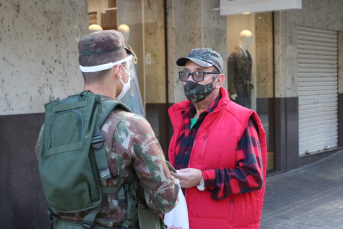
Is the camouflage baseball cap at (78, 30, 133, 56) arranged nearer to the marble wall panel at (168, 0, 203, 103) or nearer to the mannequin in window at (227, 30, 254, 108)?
the marble wall panel at (168, 0, 203, 103)

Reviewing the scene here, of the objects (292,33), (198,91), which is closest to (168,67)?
(292,33)

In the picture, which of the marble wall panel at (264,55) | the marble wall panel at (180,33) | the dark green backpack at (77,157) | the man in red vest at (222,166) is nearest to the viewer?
the dark green backpack at (77,157)

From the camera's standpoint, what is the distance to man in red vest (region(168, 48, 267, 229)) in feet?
10.6

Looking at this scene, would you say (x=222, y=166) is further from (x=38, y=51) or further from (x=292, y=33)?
(x=292, y=33)

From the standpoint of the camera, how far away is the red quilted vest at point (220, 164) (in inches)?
129

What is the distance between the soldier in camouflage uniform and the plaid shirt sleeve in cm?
86

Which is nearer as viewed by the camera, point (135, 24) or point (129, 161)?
point (129, 161)

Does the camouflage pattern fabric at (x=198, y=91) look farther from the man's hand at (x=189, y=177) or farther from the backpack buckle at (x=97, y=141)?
the backpack buckle at (x=97, y=141)

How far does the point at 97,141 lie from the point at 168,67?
6139 mm

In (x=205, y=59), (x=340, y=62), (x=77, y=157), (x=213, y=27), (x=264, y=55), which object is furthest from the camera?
(x=340, y=62)

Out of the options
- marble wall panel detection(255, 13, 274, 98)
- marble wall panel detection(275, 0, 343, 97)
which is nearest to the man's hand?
marble wall panel detection(255, 13, 274, 98)

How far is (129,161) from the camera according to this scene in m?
2.29

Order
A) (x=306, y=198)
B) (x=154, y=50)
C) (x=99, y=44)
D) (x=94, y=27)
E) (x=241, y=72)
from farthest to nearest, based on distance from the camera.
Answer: (x=241, y=72)
(x=154, y=50)
(x=306, y=198)
(x=94, y=27)
(x=99, y=44)

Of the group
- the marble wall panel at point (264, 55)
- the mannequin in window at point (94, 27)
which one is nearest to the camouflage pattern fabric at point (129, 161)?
the mannequin in window at point (94, 27)
